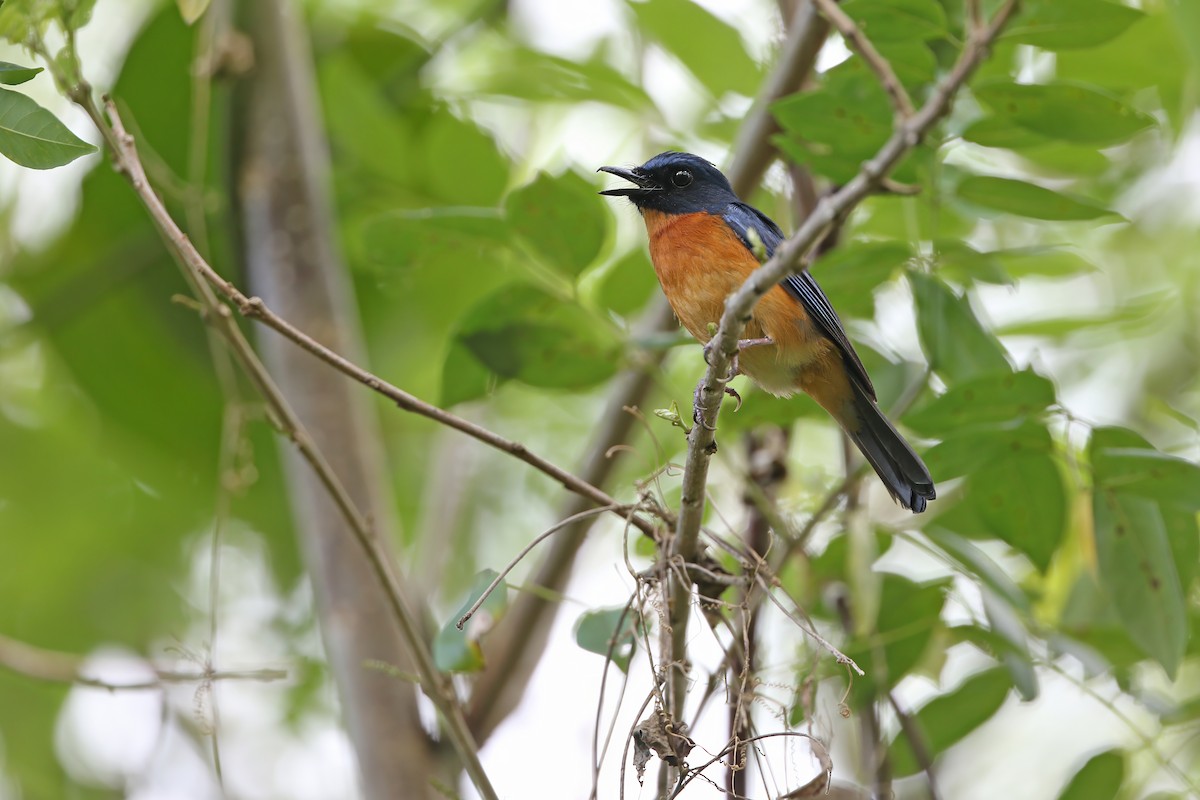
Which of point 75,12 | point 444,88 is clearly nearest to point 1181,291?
point 444,88

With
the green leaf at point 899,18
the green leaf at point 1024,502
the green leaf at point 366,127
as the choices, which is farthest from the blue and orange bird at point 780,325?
the green leaf at point 366,127

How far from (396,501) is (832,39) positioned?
3.22m

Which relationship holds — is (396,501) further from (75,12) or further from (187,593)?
(75,12)

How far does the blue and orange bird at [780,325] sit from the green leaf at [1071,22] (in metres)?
0.89

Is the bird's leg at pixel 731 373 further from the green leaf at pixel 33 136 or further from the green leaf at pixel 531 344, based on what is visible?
the green leaf at pixel 33 136

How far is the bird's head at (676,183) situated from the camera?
4.17 metres

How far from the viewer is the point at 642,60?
526cm

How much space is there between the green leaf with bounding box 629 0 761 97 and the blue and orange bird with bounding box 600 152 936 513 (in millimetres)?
540

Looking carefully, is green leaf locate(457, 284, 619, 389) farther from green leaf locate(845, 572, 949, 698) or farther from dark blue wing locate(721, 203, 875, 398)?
green leaf locate(845, 572, 949, 698)

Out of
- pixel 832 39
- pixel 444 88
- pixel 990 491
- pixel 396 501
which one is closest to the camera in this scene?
pixel 990 491

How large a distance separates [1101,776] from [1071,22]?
2.07 meters

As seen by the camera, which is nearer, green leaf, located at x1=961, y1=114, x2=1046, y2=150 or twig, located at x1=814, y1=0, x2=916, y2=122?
twig, located at x1=814, y1=0, x2=916, y2=122

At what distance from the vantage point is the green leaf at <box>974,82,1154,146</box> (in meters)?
2.99

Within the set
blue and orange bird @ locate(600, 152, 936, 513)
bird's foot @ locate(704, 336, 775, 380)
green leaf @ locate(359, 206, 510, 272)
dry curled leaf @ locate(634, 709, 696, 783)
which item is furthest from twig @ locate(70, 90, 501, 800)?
blue and orange bird @ locate(600, 152, 936, 513)
